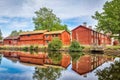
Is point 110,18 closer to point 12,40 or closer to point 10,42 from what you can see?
point 12,40

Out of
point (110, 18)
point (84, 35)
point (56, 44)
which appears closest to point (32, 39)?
point (56, 44)

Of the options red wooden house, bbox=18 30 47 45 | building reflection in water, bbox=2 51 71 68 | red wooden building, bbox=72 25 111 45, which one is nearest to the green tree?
→ red wooden house, bbox=18 30 47 45

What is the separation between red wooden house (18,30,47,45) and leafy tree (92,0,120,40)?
34.6 m

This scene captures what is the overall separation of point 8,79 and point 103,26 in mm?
36001

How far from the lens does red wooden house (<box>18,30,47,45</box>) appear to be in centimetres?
8081

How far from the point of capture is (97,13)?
168 feet

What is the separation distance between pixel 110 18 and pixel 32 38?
44.5 meters

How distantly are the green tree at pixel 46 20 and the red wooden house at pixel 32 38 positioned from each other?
10243mm

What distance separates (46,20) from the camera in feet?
314

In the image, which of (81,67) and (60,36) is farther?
(60,36)

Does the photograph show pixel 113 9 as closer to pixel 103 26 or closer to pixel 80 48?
pixel 103 26

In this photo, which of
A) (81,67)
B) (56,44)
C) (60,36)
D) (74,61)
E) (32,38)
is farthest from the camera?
(32,38)

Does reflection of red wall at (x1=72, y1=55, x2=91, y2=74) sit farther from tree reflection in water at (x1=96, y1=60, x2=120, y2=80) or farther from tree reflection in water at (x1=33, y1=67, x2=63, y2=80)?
tree reflection in water at (x1=33, y1=67, x2=63, y2=80)

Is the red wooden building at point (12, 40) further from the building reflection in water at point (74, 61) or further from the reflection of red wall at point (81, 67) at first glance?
the reflection of red wall at point (81, 67)
